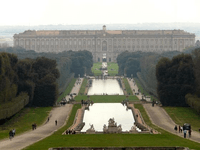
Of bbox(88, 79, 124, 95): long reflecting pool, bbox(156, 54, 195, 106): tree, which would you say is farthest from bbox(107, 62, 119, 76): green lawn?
bbox(156, 54, 195, 106): tree

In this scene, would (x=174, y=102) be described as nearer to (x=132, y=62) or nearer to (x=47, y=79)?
(x=47, y=79)

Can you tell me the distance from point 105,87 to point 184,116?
135ft

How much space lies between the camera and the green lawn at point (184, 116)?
1964 inches

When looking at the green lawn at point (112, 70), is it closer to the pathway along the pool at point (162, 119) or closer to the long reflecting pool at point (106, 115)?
the long reflecting pool at point (106, 115)

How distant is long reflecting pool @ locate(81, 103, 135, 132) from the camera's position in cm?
5125

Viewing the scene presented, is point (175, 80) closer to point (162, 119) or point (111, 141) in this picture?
point (162, 119)

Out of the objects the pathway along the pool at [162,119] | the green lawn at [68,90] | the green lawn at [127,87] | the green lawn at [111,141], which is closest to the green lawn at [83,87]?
the green lawn at [68,90]

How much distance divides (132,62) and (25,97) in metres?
60.4

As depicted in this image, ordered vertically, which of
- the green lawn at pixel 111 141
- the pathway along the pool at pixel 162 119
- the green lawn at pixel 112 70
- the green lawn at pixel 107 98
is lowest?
the green lawn at pixel 112 70

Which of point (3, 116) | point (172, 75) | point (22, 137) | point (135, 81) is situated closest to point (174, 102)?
point (172, 75)

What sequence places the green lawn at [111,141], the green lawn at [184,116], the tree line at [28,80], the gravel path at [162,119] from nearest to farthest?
the green lawn at [111,141] < the gravel path at [162,119] < the green lawn at [184,116] < the tree line at [28,80]

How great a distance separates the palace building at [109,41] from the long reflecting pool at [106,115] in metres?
121

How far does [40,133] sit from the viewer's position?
4331 cm

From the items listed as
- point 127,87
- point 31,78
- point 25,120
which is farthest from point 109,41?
point 25,120
